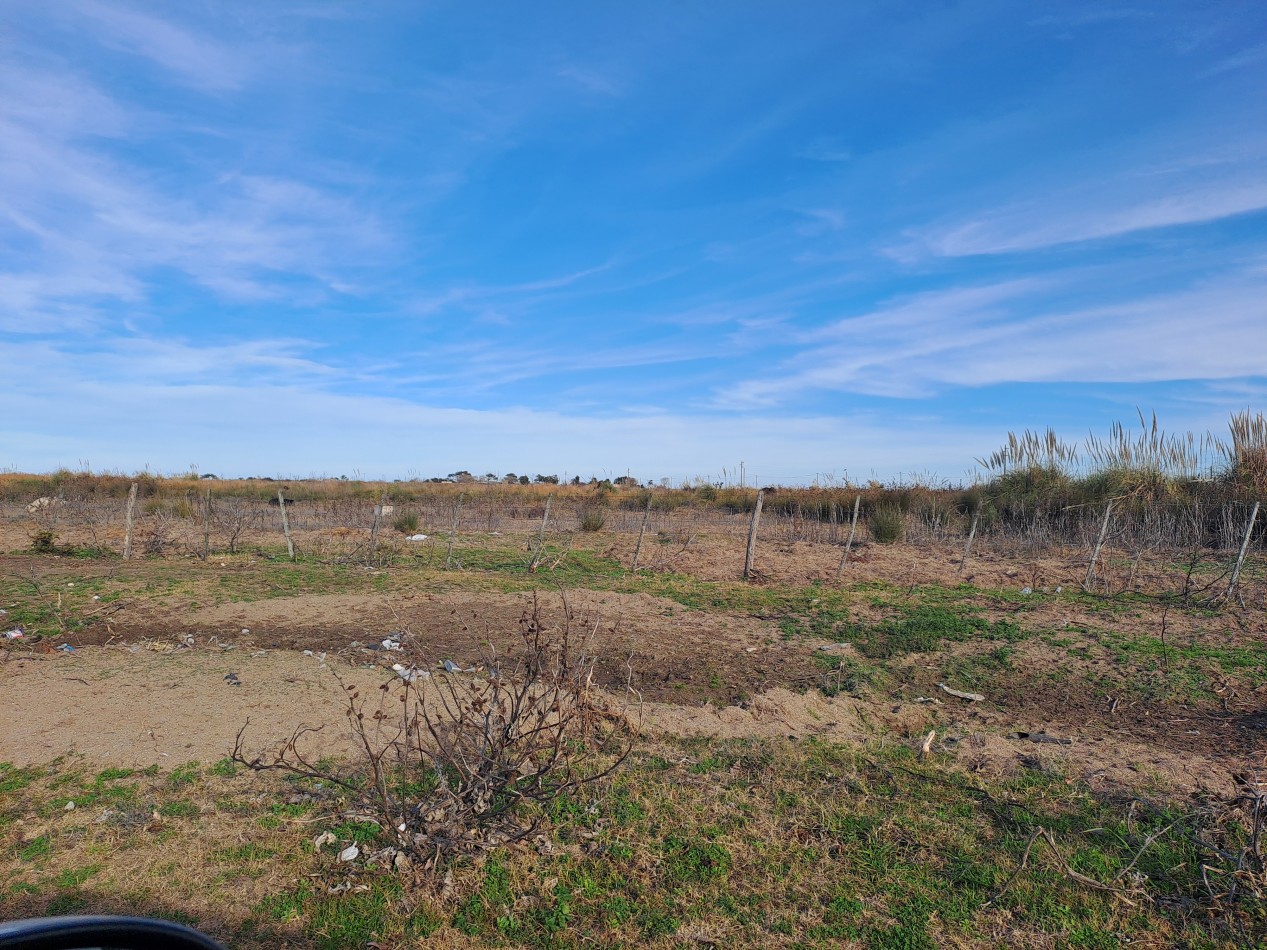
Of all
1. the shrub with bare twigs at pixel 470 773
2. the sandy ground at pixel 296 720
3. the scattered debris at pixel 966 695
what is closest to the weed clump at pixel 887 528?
the scattered debris at pixel 966 695

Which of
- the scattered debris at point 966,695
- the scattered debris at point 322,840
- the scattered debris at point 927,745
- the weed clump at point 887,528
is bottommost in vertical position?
the scattered debris at point 322,840

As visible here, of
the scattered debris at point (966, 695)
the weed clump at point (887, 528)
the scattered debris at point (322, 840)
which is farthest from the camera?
the weed clump at point (887, 528)

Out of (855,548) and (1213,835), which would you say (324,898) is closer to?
(1213,835)

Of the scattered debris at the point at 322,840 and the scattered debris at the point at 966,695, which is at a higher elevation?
the scattered debris at the point at 966,695

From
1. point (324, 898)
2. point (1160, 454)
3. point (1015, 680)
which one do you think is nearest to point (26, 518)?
point (324, 898)

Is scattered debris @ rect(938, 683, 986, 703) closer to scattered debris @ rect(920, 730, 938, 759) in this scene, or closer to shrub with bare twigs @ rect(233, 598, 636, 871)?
scattered debris @ rect(920, 730, 938, 759)

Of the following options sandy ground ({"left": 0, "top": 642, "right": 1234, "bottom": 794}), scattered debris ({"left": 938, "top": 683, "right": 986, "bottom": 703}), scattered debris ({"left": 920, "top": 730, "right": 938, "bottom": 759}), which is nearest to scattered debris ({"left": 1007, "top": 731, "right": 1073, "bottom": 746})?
sandy ground ({"left": 0, "top": 642, "right": 1234, "bottom": 794})

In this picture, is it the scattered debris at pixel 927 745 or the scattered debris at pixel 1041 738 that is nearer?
the scattered debris at pixel 927 745

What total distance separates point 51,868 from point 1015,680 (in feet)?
24.3

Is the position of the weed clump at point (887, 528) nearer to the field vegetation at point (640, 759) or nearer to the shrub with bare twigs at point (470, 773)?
the field vegetation at point (640, 759)

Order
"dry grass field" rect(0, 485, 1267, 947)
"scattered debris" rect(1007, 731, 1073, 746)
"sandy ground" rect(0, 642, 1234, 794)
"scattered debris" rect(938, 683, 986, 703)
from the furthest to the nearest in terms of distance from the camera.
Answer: "scattered debris" rect(938, 683, 986, 703), "scattered debris" rect(1007, 731, 1073, 746), "sandy ground" rect(0, 642, 1234, 794), "dry grass field" rect(0, 485, 1267, 947)

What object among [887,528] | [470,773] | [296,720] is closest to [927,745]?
[470,773]

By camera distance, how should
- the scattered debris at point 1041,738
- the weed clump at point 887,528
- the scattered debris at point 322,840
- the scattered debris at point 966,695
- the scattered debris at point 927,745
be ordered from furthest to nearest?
the weed clump at point 887,528
the scattered debris at point 966,695
the scattered debris at point 1041,738
the scattered debris at point 927,745
the scattered debris at point 322,840

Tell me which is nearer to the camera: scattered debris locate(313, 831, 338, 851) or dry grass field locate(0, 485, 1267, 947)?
dry grass field locate(0, 485, 1267, 947)
